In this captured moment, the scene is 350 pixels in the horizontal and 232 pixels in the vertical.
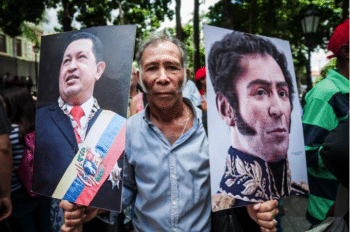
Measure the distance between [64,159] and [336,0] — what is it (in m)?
12.9

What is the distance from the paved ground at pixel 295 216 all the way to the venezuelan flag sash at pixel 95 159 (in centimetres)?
330

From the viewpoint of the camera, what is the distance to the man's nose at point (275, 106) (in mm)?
1314

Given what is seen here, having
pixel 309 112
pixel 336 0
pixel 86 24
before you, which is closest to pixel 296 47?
pixel 336 0

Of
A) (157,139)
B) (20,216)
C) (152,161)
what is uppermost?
(157,139)

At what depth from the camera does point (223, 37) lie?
131 cm

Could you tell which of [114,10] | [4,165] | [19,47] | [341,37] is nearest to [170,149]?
[341,37]

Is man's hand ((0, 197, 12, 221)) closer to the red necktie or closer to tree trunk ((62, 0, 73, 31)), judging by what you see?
the red necktie

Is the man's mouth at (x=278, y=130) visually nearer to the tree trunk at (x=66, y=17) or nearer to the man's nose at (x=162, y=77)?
the man's nose at (x=162, y=77)

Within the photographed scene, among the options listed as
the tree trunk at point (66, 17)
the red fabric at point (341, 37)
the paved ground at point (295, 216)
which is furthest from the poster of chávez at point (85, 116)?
the tree trunk at point (66, 17)

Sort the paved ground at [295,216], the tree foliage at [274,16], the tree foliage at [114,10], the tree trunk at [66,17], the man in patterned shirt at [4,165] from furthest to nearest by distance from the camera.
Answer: the tree foliage at [114,10] < the tree trunk at [66,17] < the tree foliage at [274,16] < the paved ground at [295,216] < the man in patterned shirt at [4,165]

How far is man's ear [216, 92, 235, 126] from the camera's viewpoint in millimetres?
1285

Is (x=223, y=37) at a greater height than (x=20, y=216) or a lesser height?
greater

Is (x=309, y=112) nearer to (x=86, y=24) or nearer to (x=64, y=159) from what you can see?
(x=64, y=159)

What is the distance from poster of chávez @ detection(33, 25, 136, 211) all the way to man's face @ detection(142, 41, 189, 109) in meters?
0.19
